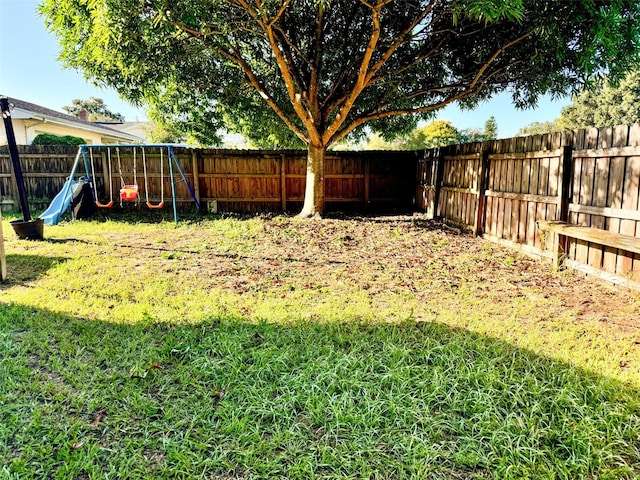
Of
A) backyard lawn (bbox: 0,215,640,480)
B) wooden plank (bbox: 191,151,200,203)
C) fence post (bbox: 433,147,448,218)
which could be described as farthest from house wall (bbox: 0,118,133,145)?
fence post (bbox: 433,147,448,218)

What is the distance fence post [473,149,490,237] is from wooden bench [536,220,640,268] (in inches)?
60.9

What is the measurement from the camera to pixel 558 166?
4.70 meters

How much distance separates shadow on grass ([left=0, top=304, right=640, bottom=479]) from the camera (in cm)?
175

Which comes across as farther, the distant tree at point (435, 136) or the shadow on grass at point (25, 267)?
the distant tree at point (435, 136)

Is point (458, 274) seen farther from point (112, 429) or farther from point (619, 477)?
point (112, 429)

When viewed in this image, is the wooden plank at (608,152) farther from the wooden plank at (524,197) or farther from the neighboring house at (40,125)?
the neighboring house at (40,125)

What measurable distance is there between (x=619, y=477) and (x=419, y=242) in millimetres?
4665

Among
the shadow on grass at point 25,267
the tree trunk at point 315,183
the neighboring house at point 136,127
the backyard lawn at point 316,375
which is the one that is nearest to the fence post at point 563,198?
the backyard lawn at point 316,375

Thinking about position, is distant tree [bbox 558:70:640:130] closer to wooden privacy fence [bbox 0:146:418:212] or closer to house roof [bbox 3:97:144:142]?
wooden privacy fence [bbox 0:146:418:212]

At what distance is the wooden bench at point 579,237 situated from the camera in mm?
3551

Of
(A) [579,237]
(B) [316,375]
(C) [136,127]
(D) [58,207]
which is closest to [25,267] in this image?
(D) [58,207]

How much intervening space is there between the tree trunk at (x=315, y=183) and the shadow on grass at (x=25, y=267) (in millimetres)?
4709

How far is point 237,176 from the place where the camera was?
970 cm

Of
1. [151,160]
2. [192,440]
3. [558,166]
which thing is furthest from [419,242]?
[151,160]
